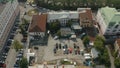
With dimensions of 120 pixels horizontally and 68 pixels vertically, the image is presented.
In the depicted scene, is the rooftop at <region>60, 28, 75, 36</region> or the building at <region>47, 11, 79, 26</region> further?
the building at <region>47, 11, 79, 26</region>

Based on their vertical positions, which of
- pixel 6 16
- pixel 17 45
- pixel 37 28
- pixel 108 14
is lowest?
pixel 17 45

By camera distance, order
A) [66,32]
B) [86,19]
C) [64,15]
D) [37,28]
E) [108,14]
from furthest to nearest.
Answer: [64,15], [86,19], [66,32], [108,14], [37,28]

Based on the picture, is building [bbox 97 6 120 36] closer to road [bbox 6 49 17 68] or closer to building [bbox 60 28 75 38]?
building [bbox 60 28 75 38]

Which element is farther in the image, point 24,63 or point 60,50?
point 60,50

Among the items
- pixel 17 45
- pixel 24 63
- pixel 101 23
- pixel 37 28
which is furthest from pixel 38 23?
pixel 101 23

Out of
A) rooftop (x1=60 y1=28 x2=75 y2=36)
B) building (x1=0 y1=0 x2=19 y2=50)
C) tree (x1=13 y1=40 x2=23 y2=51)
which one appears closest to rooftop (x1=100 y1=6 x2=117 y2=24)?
rooftop (x1=60 y1=28 x2=75 y2=36)

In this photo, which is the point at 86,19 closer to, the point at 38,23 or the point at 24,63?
the point at 38,23
